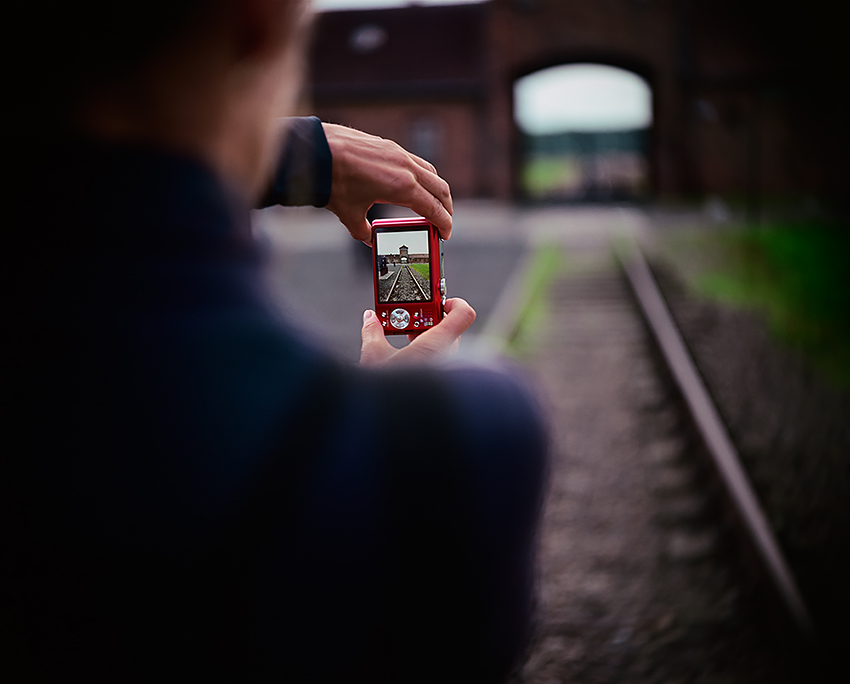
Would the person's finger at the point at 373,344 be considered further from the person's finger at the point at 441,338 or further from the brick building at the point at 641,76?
the brick building at the point at 641,76

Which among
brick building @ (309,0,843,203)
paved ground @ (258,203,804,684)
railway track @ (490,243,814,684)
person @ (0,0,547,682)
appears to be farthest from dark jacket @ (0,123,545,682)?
brick building @ (309,0,843,203)

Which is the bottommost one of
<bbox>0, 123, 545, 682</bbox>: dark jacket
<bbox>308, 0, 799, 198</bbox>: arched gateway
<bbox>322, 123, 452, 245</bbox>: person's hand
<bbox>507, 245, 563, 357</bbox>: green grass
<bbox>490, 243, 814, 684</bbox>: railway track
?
<bbox>490, 243, 814, 684</bbox>: railway track

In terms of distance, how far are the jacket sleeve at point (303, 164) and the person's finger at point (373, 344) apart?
0.19 m

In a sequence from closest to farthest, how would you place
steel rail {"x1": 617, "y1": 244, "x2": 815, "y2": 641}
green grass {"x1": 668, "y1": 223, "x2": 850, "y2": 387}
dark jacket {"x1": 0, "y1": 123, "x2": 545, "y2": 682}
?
dark jacket {"x1": 0, "y1": 123, "x2": 545, "y2": 682} < steel rail {"x1": 617, "y1": 244, "x2": 815, "y2": 641} < green grass {"x1": 668, "y1": 223, "x2": 850, "y2": 387}

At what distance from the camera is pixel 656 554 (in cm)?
447

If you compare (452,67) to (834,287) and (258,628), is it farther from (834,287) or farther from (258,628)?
(258,628)

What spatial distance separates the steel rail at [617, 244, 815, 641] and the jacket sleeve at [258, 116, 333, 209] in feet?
10.4

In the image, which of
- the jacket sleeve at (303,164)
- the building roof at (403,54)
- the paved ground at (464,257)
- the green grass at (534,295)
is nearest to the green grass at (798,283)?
the green grass at (534,295)

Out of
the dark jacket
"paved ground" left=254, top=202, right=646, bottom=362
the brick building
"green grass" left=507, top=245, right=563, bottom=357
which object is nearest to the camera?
the dark jacket

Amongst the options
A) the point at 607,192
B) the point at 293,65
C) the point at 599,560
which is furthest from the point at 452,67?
the point at 293,65

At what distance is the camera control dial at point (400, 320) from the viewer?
1134mm

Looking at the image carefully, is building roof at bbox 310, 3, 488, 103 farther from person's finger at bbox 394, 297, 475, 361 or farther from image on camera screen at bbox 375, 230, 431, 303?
person's finger at bbox 394, 297, 475, 361

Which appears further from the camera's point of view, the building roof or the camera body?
the building roof

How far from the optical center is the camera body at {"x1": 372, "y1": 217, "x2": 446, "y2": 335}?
1.14 metres
